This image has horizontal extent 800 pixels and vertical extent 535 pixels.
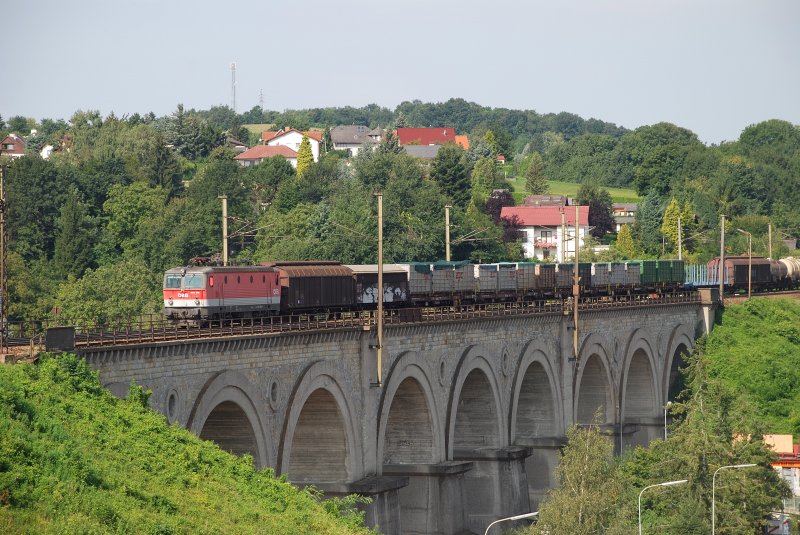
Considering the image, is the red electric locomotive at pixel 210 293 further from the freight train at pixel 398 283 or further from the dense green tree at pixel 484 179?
the dense green tree at pixel 484 179

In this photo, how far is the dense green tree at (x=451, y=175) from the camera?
161m

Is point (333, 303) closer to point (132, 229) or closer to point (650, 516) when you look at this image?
point (650, 516)

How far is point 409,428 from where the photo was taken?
214 feet

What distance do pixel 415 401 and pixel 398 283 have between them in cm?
944

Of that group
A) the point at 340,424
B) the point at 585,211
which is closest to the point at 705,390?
the point at 340,424

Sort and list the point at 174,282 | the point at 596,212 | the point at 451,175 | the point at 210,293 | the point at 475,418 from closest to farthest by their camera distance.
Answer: the point at 210,293, the point at 174,282, the point at 475,418, the point at 451,175, the point at 596,212

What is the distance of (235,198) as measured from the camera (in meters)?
146

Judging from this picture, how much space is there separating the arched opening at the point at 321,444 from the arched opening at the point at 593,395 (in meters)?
35.0

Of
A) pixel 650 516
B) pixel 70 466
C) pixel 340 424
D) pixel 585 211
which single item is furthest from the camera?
pixel 585 211

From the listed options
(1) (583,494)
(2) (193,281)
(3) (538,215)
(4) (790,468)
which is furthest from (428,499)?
(3) (538,215)

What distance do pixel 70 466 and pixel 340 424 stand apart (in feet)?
74.4

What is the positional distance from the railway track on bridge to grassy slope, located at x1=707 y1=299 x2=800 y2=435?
5.63m

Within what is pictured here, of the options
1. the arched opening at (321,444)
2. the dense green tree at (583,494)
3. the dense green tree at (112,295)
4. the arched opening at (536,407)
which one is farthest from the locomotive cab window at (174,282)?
the dense green tree at (112,295)

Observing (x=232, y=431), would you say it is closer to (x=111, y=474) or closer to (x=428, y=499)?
(x=111, y=474)
